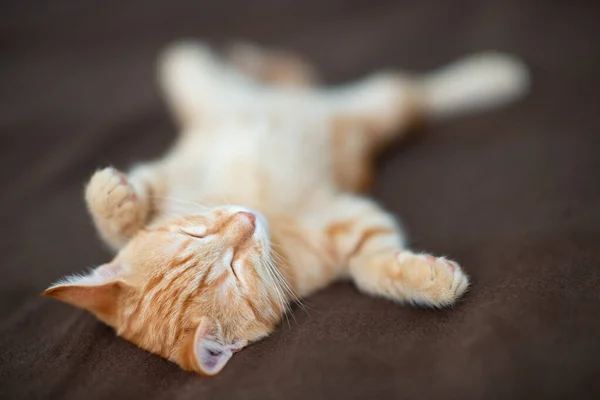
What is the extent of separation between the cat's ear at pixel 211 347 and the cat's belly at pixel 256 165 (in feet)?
1.49

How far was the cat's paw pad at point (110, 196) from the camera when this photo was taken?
135 cm

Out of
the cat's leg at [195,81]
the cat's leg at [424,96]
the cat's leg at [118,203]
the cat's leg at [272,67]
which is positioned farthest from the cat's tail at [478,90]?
the cat's leg at [118,203]

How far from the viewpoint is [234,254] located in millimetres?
1312

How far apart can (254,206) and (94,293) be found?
54cm

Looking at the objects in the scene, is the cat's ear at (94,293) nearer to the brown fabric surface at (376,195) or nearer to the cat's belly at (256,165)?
the brown fabric surface at (376,195)

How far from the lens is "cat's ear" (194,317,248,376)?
108 cm

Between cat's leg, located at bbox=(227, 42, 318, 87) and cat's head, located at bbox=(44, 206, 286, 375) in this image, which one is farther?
cat's leg, located at bbox=(227, 42, 318, 87)

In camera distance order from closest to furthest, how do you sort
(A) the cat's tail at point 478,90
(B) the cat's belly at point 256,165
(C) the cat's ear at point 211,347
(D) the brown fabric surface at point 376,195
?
(D) the brown fabric surface at point 376,195, (C) the cat's ear at point 211,347, (B) the cat's belly at point 256,165, (A) the cat's tail at point 478,90

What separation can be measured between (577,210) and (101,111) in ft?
6.58

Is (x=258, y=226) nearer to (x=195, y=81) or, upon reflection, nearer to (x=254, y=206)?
(x=254, y=206)

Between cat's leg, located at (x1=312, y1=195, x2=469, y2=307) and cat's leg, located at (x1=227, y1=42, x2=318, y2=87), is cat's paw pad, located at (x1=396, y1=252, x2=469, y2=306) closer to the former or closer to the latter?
cat's leg, located at (x1=312, y1=195, x2=469, y2=307)

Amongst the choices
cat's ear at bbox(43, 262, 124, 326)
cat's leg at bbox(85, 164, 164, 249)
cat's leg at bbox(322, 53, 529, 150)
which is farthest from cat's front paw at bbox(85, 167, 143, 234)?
cat's leg at bbox(322, 53, 529, 150)

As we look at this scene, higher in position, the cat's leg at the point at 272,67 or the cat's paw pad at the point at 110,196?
the cat's leg at the point at 272,67

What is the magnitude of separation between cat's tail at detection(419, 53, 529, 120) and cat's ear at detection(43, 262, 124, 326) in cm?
150
